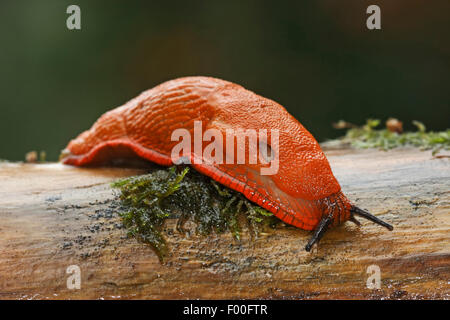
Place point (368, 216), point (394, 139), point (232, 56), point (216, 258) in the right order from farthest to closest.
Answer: point (232, 56) < point (394, 139) < point (368, 216) < point (216, 258)

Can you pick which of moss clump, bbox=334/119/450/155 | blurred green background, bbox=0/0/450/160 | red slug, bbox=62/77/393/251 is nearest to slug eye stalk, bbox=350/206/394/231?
red slug, bbox=62/77/393/251

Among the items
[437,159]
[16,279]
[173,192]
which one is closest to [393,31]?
[437,159]

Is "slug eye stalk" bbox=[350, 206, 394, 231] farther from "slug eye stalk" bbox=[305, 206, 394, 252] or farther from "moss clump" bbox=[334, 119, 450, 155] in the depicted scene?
"moss clump" bbox=[334, 119, 450, 155]

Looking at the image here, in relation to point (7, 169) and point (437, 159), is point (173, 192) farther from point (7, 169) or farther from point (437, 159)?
point (437, 159)

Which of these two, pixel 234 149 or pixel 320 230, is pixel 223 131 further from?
A: pixel 320 230

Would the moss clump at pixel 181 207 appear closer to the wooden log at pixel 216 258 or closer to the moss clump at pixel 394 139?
the wooden log at pixel 216 258

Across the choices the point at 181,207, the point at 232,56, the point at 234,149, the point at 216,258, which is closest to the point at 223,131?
the point at 234,149
